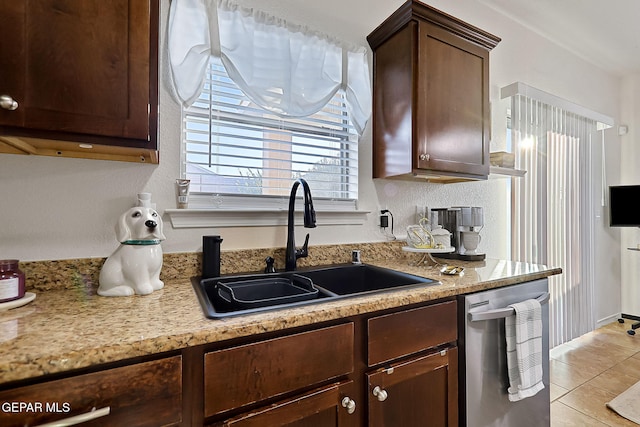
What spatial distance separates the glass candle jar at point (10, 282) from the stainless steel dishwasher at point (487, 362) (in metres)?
1.52

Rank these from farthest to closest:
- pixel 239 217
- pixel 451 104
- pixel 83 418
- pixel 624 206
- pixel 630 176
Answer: pixel 630 176 → pixel 624 206 → pixel 451 104 → pixel 239 217 → pixel 83 418

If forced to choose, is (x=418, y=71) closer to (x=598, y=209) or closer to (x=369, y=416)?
(x=369, y=416)

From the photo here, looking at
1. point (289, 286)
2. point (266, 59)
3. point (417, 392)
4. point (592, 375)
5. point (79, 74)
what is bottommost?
point (592, 375)

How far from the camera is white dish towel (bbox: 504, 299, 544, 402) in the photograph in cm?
133

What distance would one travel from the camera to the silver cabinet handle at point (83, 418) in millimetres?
596

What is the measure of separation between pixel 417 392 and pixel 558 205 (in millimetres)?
2593

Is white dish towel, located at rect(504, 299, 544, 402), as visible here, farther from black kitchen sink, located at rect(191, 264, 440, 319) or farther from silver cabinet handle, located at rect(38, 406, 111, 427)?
silver cabinet handle, located at rect(38, 406, 111, 427)

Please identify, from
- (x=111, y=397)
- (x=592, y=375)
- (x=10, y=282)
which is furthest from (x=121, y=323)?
(x=592, y=375)

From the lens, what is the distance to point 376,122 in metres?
1.87

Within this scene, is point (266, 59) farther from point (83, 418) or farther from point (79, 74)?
point (83, 418)

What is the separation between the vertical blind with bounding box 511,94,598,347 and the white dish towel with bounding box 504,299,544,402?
1.26 meters

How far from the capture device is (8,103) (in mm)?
815

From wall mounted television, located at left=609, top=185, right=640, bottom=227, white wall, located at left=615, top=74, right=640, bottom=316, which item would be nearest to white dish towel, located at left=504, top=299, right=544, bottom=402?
wall mounted television, located at left=609, top=185, right=640, bottom=227

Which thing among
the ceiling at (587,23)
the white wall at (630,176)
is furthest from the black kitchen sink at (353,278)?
the white wall at (630,176)
